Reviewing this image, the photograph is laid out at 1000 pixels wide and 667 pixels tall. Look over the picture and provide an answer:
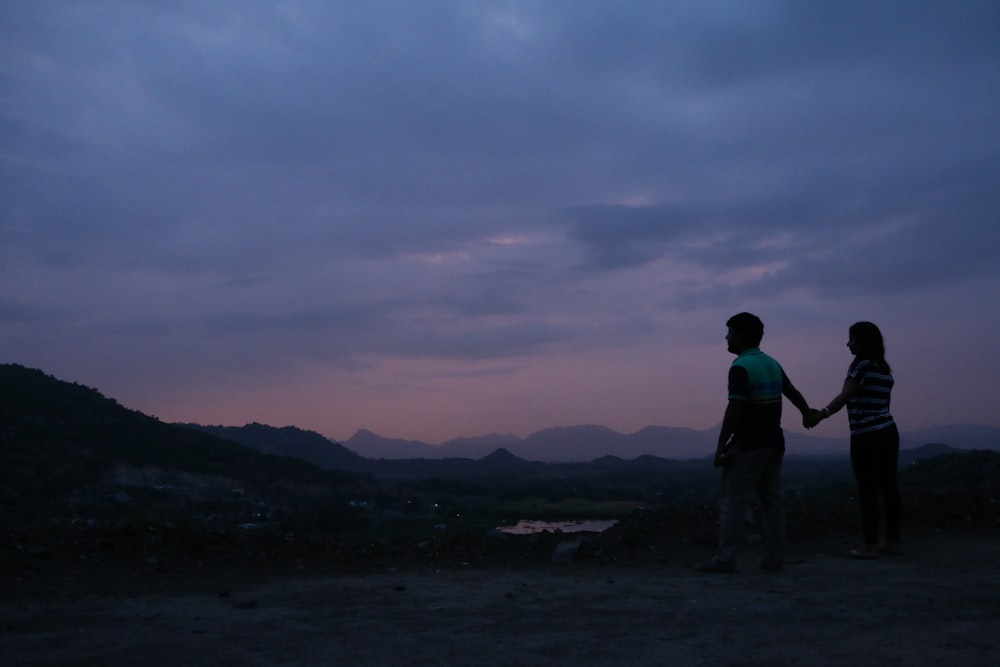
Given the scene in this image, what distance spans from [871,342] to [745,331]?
4.80 feet

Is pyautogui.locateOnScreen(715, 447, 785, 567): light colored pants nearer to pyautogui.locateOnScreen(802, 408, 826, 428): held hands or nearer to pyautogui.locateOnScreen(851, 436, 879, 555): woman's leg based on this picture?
pyautogui.locateOnScreen(802, 408, 826, 428): held hands

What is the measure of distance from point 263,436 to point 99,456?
2285 cm

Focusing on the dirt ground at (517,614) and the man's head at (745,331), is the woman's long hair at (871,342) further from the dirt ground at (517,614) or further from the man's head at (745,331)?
the dirt ground at (517,614)

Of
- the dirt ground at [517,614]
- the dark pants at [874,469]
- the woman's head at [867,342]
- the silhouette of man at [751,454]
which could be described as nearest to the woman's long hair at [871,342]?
the woman's head at [867,342]

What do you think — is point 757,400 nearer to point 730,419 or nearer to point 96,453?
point 730,419

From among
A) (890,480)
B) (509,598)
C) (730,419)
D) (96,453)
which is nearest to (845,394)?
(890,480)

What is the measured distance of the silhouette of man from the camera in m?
6.96

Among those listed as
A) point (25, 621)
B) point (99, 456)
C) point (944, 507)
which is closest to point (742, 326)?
point (944, 507)

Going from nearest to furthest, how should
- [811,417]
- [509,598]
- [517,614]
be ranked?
[517,614] → [509,598] → [811,417]

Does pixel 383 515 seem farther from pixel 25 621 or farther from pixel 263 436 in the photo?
pixel 263 436

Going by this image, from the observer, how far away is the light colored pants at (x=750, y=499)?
22.8ft

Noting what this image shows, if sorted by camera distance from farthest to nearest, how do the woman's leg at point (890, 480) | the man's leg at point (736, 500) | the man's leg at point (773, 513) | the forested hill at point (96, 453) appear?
the forested hill at point (96, 453), the woman's leg at point (890, 480), the man's leg at point (773, 513), the man's leg at point (736, 500)

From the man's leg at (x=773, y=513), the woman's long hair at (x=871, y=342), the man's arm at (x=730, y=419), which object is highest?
the woman's long hair at (x=871, y=342)

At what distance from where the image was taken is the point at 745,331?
7.29 metres
